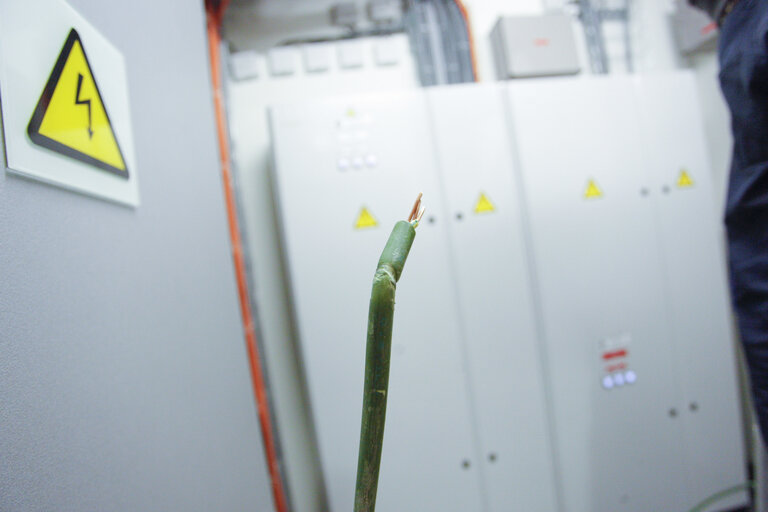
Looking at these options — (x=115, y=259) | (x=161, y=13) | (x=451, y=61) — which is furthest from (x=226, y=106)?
(x=115, y=259)

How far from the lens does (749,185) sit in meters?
0.81

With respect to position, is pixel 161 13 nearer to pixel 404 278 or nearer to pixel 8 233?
pixel 8 233

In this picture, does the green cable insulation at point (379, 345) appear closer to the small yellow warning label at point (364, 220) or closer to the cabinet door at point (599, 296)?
the small yellow warning label at point (364, 220)

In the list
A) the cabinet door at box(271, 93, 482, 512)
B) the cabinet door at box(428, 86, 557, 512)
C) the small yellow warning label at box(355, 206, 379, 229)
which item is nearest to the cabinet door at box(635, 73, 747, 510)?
the cabinet door at box(428, 86, 557, 512)

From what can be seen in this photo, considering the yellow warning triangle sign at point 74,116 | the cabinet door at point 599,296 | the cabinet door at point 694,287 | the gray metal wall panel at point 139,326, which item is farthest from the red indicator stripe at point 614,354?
the yellow warning triangle sign at point 74,116

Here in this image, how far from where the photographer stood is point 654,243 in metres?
1.36

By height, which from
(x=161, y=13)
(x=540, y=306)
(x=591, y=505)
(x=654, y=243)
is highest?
(x=161, y=13)

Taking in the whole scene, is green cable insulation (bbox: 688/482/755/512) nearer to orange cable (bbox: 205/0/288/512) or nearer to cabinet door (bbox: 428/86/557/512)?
cabinet door (bbox: 428/86/557/512)

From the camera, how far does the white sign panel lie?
1.34 ft

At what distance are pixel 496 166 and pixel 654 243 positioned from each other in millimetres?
628

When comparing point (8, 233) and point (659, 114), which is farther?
point (659, 114)

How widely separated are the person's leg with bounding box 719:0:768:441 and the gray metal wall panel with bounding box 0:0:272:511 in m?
1.15

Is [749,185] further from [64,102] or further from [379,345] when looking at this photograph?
[64,102]

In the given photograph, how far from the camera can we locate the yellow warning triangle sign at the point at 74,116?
449 mm
